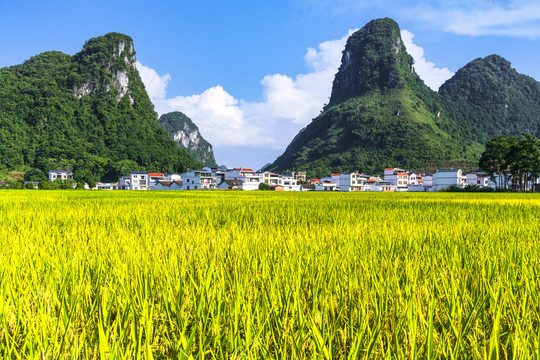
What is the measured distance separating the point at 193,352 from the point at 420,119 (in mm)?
135857

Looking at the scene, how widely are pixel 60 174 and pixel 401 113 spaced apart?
12324 cm

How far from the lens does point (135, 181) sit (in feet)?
286

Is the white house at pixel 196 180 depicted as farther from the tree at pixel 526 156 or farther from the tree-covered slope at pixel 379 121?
the tree at pixel 526 156

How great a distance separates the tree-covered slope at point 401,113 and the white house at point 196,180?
48.9 meters

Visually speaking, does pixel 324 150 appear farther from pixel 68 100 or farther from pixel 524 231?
pixel 524 231

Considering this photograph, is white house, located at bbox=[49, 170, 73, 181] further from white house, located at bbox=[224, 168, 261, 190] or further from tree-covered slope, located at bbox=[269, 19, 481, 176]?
tree-covered slope, located at bbox=[269, 19, 481, 176]

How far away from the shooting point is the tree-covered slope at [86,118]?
9419 centimetres

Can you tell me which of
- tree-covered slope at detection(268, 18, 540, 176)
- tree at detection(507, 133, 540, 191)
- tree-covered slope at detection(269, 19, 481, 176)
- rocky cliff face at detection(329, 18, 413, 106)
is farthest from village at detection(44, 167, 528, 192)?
rocky cliff face at detection(329, 18, 413, 106)

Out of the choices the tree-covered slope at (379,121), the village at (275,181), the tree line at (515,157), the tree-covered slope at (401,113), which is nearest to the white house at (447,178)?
the village at (275,181)

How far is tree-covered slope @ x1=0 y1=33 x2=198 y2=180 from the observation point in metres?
94.2

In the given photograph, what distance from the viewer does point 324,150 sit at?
133m

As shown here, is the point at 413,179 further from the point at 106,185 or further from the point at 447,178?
the point at 106,185

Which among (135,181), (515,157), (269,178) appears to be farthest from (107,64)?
(515,157)

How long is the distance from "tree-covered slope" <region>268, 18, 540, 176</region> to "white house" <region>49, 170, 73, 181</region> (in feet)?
267
